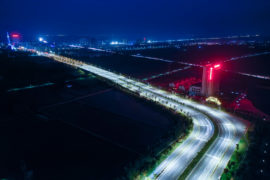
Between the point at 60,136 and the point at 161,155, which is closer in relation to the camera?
the point at 161,155

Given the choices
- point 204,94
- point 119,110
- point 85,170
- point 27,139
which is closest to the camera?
point 85,170

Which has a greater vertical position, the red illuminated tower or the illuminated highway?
the red illuminated tower

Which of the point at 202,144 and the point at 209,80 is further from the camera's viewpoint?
the point at 209,80

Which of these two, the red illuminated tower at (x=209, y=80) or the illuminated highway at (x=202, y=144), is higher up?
the red illuminated tower at (x=209, y=80)

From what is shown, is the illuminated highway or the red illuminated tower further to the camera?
the red illuminated tower

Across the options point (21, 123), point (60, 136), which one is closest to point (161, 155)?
point (60, 136)

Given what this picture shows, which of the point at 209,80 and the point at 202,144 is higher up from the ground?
the point at 209,80

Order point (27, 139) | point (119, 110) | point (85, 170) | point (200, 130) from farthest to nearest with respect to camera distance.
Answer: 1. point (119, 110)
2. point (200, 130)
3. point (27, 139)
4. point (85, 170)

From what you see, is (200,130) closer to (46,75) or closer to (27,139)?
(27,139)

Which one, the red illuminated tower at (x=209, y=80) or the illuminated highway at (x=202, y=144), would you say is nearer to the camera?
the illuminated highway at (x=202, y=144)

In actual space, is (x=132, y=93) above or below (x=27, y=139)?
above
